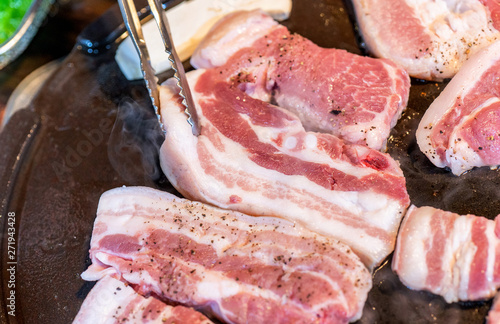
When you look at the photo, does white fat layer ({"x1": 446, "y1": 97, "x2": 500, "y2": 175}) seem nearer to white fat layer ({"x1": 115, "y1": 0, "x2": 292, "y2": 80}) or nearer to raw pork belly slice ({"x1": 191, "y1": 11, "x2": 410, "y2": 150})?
raw pork belly slice ({"x1": 191, "y1": 11, "x2": 410, "y2": 150})

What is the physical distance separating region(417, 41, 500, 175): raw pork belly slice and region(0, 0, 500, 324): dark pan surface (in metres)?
0.13

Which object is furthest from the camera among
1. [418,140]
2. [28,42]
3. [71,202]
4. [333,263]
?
[28,42]

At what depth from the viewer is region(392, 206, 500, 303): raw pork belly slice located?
2145 mm

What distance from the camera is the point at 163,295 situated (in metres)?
2.31

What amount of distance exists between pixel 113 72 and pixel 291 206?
182cm

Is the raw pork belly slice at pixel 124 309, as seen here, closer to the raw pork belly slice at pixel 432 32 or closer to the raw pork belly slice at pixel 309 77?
the raw pork belly slice at pixel 309 77

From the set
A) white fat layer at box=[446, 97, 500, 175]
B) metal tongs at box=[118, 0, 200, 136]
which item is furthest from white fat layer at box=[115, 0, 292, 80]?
white fat layer at box=[446, 97, 500, 175]

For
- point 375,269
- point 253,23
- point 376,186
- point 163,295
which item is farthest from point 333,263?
point 253,23

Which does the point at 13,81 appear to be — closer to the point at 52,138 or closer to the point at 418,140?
the point at 52,138

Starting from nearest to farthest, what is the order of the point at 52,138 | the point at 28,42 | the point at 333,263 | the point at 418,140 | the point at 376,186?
the point at 333,263, the point at 376,186, the point at 418,140, the point at 52,138, the point at 28,42

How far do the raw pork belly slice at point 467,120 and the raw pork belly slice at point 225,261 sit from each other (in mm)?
905

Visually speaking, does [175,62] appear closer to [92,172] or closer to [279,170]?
[279,170]

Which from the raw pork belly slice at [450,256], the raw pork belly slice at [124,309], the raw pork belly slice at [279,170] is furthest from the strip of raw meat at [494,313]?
the raw pork belly slice at [124,309]

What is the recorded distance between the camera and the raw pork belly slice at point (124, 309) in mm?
2193
